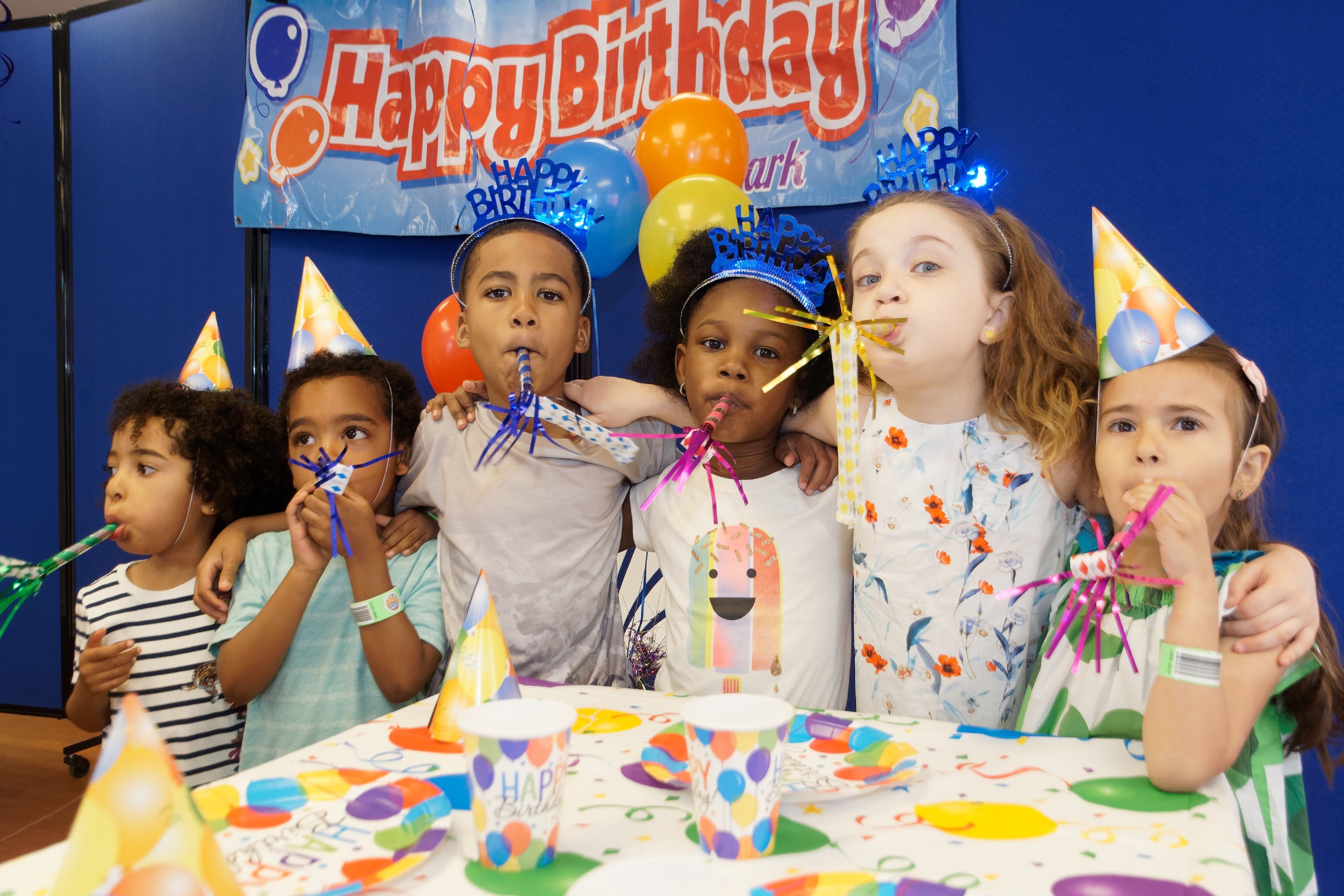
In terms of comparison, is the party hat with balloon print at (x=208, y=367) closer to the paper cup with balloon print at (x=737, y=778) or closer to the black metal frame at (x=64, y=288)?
the paper cup with balloon print at (x=737, y=778)

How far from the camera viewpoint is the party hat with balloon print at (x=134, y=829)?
0.42 m

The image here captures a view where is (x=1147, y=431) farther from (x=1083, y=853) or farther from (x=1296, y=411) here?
(x=1296, y=411)

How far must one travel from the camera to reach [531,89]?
2758 millimetres

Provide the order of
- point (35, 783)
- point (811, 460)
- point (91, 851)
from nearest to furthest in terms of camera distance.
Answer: point (91, 851) → point (811, 460) → point (35, 783)

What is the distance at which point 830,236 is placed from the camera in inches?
97.4

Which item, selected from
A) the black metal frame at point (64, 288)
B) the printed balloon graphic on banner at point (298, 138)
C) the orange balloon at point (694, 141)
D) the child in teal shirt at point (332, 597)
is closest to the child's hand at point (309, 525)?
the child in teal shirt at point (332, 597)

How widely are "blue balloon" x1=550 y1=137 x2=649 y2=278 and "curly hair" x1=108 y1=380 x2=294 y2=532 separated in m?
0.77

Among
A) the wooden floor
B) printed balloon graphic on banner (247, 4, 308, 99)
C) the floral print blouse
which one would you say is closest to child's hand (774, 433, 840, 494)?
the floral print blouse

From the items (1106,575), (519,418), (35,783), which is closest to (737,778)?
(1106,575)

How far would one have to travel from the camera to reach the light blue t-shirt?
1385 millimetres

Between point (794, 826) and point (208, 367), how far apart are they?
164cm

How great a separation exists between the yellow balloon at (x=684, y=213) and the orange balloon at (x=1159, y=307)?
88 centimetres

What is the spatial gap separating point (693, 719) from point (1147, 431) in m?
0.71

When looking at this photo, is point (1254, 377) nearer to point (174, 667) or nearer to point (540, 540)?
point (540, 540)
